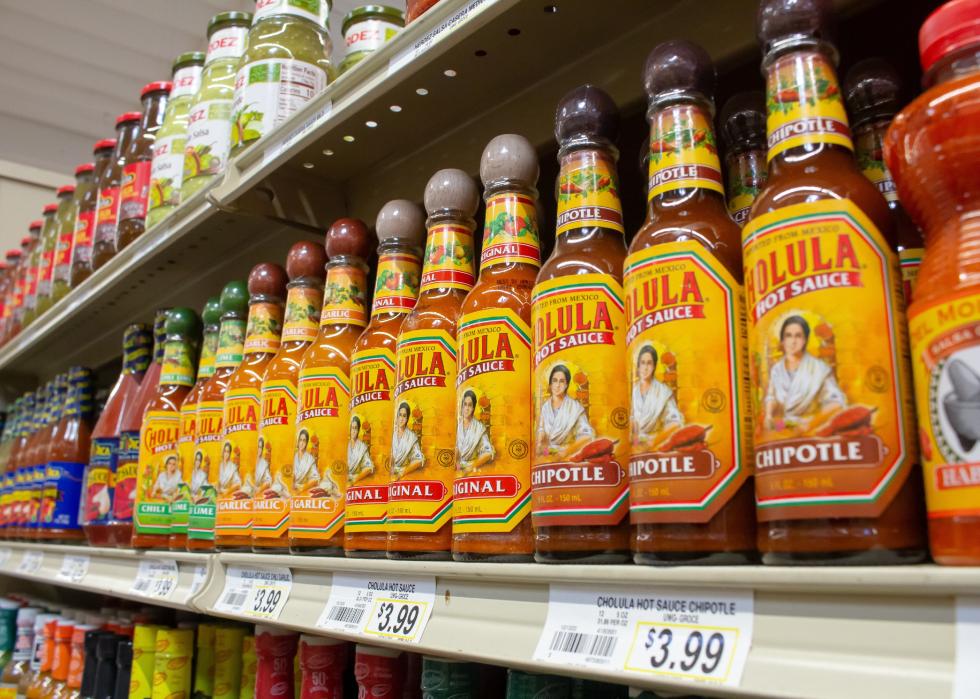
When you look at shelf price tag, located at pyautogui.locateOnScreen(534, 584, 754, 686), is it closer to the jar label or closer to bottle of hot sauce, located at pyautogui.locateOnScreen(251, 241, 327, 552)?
bottle of hot sauce, located at pyautogui.locateOnScreen(251, 241, 327, 552)

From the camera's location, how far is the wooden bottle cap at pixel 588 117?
0.85 m

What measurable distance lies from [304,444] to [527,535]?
1.39 feet

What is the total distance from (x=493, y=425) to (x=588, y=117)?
0.32 metres

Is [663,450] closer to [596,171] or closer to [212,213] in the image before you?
[596,171]

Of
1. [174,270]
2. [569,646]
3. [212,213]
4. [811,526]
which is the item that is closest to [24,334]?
[174,270]

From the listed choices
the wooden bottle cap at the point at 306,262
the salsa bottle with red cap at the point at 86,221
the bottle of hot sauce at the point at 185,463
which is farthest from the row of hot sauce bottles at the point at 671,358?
the salsa bottle with red cap at the point at 86,221

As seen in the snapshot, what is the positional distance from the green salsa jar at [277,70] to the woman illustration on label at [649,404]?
97 centimetres

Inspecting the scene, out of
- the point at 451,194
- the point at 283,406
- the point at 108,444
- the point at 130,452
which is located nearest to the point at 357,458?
the point at 283,406

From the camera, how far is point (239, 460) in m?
1.27

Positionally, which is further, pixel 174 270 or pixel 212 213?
pixel 174 270

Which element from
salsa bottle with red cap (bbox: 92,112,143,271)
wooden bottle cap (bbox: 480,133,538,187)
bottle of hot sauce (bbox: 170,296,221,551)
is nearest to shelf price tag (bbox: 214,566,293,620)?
bottle of hot sauce (bbox: 170,296,221,551)

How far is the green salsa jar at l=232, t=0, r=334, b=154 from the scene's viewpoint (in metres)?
1.46

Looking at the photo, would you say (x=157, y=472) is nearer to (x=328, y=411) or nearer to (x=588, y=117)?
(x=328, y=411)

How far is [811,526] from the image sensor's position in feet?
1.81
